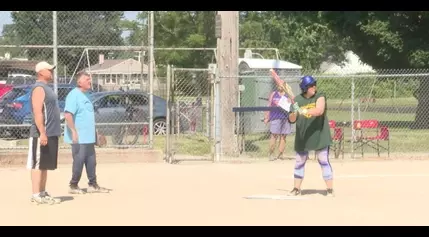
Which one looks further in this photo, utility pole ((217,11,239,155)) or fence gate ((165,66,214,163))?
utility pole ((217,11,239,155))

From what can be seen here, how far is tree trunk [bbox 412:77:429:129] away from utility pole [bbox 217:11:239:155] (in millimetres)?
Result: 9974

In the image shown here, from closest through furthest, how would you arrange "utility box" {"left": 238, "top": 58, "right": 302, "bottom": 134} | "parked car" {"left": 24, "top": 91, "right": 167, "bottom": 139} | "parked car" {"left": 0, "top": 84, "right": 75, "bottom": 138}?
"parked car" {"left": 0, "top": 84, "right": 75, "bottom": 138}, "parked car" {"left": 24, "top": 91, "right": 167, "bottom": 139}, "utility box" {"left": 238, "top": 58, "right": 302, "bottom": 134}

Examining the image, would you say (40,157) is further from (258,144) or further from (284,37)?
(284,37)

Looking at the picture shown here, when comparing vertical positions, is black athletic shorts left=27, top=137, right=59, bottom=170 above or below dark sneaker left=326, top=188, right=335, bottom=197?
above

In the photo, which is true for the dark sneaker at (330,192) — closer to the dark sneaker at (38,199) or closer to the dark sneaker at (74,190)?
the dark sneaker at (74,190)

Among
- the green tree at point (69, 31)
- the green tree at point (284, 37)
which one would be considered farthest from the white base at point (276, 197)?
the green tree at point (284, 37)

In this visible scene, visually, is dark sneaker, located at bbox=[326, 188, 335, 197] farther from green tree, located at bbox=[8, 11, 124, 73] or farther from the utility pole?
green tree, located at bbox=[8, 11, 124, 73]

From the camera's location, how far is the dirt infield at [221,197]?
25.8 ft

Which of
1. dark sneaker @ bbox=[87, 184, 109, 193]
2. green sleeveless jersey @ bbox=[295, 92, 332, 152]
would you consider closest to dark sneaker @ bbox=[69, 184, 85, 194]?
dark sneaker @ bbox=[87, 184, 109, 193]

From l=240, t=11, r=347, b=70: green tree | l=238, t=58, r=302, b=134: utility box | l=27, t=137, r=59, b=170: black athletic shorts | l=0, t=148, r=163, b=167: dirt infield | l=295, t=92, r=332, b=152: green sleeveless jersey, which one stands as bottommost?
l=0, t=148, r=163, b=167: dirt infield

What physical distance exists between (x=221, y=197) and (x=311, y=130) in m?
1.46

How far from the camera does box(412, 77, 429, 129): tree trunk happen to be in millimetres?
22844

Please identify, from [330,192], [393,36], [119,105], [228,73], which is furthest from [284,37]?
[330,192]
